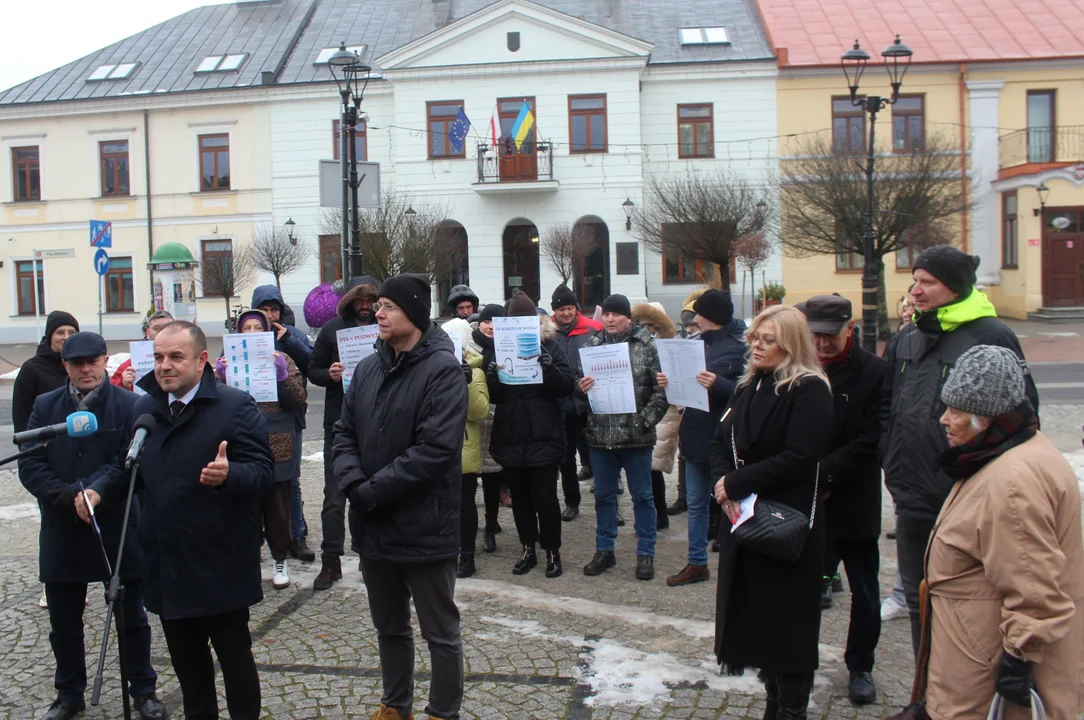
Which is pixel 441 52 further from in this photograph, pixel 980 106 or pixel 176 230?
pixel 980 106

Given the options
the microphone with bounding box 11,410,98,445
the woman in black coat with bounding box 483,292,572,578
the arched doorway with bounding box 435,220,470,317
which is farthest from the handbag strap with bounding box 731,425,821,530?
the arched doorway with bounding box 435,220,470,317

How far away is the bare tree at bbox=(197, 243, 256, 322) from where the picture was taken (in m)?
31.7

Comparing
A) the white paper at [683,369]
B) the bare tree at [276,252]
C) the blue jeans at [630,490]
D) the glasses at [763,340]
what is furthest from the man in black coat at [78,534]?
the bare tree at [276,252]

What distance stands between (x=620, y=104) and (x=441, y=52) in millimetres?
6190

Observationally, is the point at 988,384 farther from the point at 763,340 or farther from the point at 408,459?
the point at 408,459

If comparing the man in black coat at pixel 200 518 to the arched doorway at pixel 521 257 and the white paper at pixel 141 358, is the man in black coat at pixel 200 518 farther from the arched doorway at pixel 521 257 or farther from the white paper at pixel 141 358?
the arched doorway at pixel 521 257

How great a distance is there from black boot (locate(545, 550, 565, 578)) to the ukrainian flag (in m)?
23.2

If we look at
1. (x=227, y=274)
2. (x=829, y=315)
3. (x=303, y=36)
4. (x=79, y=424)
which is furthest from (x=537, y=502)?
(x=303, y=36)

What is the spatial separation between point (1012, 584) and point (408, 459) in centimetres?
223

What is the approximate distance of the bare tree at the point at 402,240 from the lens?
24.5 meters

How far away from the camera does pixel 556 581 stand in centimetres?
633

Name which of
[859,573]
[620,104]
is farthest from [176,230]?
[859,573]

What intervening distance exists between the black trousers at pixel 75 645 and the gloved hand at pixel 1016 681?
367cm

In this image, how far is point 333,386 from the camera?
6426 mm
